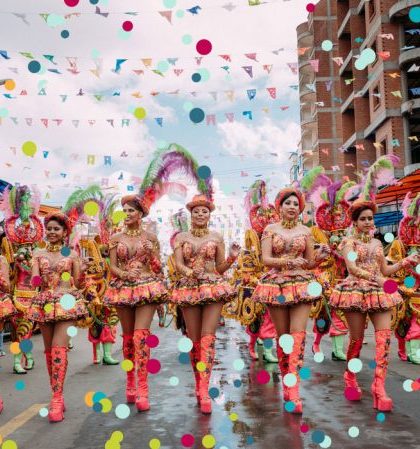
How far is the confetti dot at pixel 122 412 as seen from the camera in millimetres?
5562

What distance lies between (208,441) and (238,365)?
3.86 metres

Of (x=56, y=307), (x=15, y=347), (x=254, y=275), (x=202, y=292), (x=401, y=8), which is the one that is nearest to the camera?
(x=56, y=307)

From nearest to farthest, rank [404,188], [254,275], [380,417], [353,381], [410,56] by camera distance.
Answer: [380,417]
[353,381]
[254,275]
[404,188]
[410,56]

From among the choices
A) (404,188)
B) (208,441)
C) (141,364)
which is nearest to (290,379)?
(208,441)

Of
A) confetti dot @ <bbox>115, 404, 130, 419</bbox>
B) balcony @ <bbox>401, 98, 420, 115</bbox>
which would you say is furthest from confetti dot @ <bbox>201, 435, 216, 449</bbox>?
balcony @ <bbox>401, 98, 420, 115</bbox>

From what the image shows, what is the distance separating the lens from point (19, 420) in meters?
5.53

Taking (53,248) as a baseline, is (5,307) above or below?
below

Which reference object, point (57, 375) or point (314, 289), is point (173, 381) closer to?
point (57, 375)

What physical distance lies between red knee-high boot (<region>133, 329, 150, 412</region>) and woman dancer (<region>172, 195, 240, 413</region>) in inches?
18.5

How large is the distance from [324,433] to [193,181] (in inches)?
120

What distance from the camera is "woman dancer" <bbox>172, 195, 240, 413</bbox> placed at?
5.91 meters

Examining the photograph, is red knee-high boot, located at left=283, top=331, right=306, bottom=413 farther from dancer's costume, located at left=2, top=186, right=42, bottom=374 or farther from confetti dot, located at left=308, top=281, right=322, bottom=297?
dancer's costume, located at left=2, top=186, right=42, bottom=374

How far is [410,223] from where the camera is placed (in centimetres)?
857

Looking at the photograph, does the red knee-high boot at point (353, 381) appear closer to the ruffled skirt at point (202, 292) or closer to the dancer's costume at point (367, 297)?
the dancer's costume at point (367, 297)
